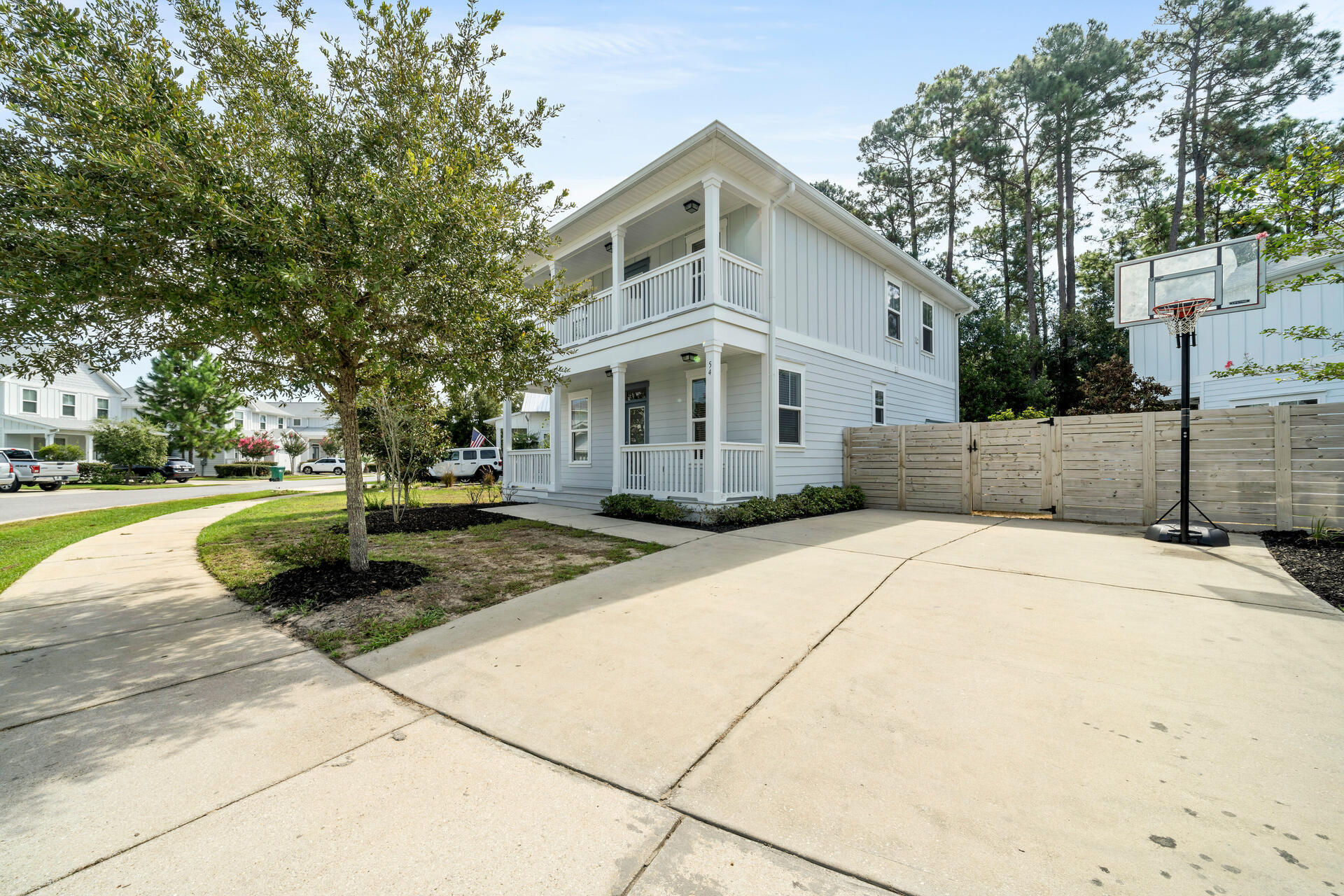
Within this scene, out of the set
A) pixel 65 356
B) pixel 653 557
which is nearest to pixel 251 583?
pixel 65 356

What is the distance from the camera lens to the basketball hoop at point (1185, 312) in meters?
7.41

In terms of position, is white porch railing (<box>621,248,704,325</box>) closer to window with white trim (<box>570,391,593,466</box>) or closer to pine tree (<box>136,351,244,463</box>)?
window with white trim (<box>570,391,593,466</box>)

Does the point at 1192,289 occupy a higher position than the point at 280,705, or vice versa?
the point at 1192,289

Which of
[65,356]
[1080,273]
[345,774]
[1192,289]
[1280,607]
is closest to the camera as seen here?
[345,774]

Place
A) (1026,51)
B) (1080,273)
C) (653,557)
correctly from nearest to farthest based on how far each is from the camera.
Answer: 1. (653,557)
2. (1026,51)
3. (1080,273)

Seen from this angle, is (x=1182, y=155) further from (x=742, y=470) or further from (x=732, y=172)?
(x=742, y=470)

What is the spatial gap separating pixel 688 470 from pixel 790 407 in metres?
2.68

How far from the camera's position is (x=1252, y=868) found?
1.64 meters

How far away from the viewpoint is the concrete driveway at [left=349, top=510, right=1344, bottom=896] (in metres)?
1.75

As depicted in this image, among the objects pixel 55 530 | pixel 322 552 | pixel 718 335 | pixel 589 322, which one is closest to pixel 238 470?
pixel 55 530

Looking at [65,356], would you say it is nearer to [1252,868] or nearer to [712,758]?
[712,758]

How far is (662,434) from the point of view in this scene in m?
12.1

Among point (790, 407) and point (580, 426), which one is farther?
point (580, 426)

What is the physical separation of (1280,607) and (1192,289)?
5813mm
